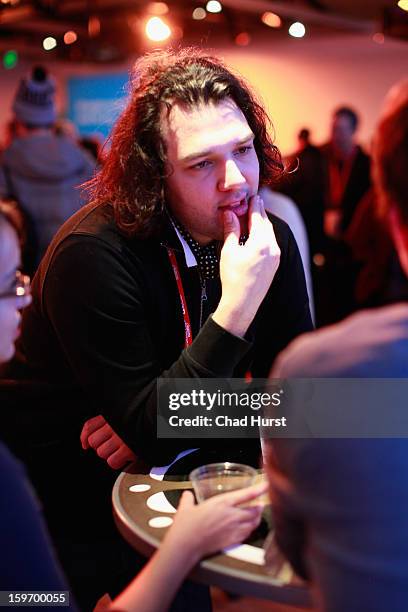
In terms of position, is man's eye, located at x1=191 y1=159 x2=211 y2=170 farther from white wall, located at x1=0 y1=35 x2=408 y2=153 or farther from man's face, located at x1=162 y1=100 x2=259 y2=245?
white wall, located at x1=0 y1=35 x2=408 y2=153

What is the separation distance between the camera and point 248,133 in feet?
5.09

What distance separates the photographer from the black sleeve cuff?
1366mm

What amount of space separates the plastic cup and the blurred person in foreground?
0.36 m

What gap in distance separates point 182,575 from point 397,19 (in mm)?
5930

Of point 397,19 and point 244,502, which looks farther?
point 397,19

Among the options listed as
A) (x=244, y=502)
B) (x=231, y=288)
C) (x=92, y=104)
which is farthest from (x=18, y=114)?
(x=92, y=104)

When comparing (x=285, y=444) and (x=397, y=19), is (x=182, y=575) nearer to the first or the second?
(x=285, y=444)

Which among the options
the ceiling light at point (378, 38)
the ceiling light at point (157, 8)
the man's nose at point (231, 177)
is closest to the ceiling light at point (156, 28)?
the ceiling light at point (157, 8)

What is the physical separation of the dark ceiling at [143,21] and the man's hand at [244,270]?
184 inches

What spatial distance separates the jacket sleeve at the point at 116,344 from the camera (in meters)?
1.38

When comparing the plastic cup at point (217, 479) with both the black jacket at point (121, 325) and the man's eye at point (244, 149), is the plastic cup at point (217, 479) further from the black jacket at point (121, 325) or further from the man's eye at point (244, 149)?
the man's eye at point (244, 149)
